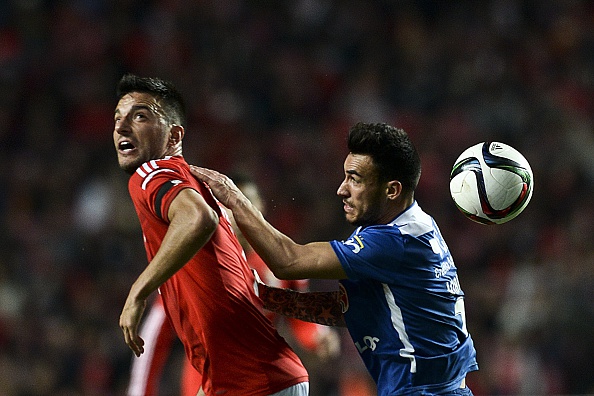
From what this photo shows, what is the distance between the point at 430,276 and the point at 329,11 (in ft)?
29.1

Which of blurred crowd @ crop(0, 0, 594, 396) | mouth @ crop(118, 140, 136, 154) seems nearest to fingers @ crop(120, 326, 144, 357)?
mouth @ crop(118, 140, 136, 154)

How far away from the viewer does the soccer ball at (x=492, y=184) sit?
4047 mm

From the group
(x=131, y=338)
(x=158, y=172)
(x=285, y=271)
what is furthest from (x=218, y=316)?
(x=158, y=172)

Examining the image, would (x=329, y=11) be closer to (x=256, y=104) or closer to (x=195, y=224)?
(x=256, y=104)

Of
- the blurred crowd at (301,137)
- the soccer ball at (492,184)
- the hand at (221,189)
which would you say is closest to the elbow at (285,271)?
the hand at (221,189)

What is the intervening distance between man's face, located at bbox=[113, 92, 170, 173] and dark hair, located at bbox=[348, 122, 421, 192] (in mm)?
818

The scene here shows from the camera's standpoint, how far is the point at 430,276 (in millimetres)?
3732

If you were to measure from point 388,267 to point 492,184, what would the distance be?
2.32ft

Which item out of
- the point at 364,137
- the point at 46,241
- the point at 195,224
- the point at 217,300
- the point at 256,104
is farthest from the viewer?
the point at 256,104

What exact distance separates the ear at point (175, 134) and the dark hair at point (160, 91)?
22 millimetres

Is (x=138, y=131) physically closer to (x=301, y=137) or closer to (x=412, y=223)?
(x=412, y=223)

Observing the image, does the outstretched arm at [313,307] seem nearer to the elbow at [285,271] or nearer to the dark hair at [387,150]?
the elbow at [285,271]

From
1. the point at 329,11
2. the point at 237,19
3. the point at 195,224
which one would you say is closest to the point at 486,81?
the point at 329,11

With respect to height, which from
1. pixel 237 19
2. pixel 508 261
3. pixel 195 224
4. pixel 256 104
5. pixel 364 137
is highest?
pixel 237 19
